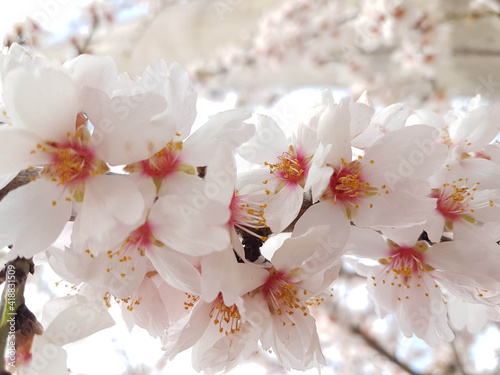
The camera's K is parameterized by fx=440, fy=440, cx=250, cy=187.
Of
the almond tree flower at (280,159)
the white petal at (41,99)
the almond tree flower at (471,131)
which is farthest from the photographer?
the almond tree flower at (471,131)

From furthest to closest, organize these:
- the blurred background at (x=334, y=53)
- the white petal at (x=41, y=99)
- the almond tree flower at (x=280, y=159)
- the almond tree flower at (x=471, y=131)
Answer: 1. the blurred background at (x=334, y=53)
2. the almond tree flower at (x=471, y=131)
3. the almond tree flower at (x=280, y=159)
4. the white petal at (x=41, y=99)

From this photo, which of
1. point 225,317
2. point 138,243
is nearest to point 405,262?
point 225,317

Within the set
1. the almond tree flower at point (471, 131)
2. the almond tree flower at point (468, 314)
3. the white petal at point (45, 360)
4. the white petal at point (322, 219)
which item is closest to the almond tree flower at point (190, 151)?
the white petal at point (322, 219)

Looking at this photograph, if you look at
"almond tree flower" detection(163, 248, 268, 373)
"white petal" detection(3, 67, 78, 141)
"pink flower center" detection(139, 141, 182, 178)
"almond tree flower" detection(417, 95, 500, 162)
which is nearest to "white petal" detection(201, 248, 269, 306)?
"almond tree flower" detection(163, 248, 268, 373)

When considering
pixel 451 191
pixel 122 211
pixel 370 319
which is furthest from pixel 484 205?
pixel 370 319

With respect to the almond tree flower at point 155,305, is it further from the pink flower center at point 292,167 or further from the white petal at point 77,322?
the pink flower center at point 292,167

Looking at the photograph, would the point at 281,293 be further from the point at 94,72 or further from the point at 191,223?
the point at 94,72

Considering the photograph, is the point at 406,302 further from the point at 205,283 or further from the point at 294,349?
the point at 205,283
